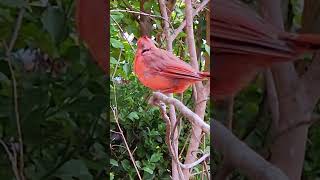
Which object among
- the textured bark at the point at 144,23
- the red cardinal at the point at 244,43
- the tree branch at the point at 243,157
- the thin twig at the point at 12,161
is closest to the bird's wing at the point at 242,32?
the red cardinal at the point at 244,43

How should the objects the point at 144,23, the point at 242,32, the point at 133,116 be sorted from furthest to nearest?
the point at 133,116 → the point at 144,23 → the point at 242,32

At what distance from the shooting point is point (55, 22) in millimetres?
726

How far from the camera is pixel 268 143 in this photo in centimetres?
61

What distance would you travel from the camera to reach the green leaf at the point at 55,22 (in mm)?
728

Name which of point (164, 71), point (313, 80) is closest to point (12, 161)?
point (164, 71)

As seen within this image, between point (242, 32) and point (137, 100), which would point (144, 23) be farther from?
point (242, 32)

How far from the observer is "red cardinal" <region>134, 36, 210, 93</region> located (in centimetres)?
93

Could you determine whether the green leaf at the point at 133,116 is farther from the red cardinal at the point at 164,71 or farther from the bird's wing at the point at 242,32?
the bird's wing at the point at 242,32

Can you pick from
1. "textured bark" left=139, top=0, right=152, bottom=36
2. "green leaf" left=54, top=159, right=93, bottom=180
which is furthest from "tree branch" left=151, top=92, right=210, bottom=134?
"green leaf" left=54, top=159, right=93, bottom=180

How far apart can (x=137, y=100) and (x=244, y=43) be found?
1.77 ft

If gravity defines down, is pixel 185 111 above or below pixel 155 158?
above

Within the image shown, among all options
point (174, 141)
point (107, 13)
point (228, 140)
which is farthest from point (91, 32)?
point (174, 141)

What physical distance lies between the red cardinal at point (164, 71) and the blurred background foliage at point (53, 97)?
192mm

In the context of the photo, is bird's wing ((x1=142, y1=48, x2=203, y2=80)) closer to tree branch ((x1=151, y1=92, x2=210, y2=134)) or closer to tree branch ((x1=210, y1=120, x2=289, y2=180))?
tree branch ((x1=151, y1=92, x2=210, y2=134))
